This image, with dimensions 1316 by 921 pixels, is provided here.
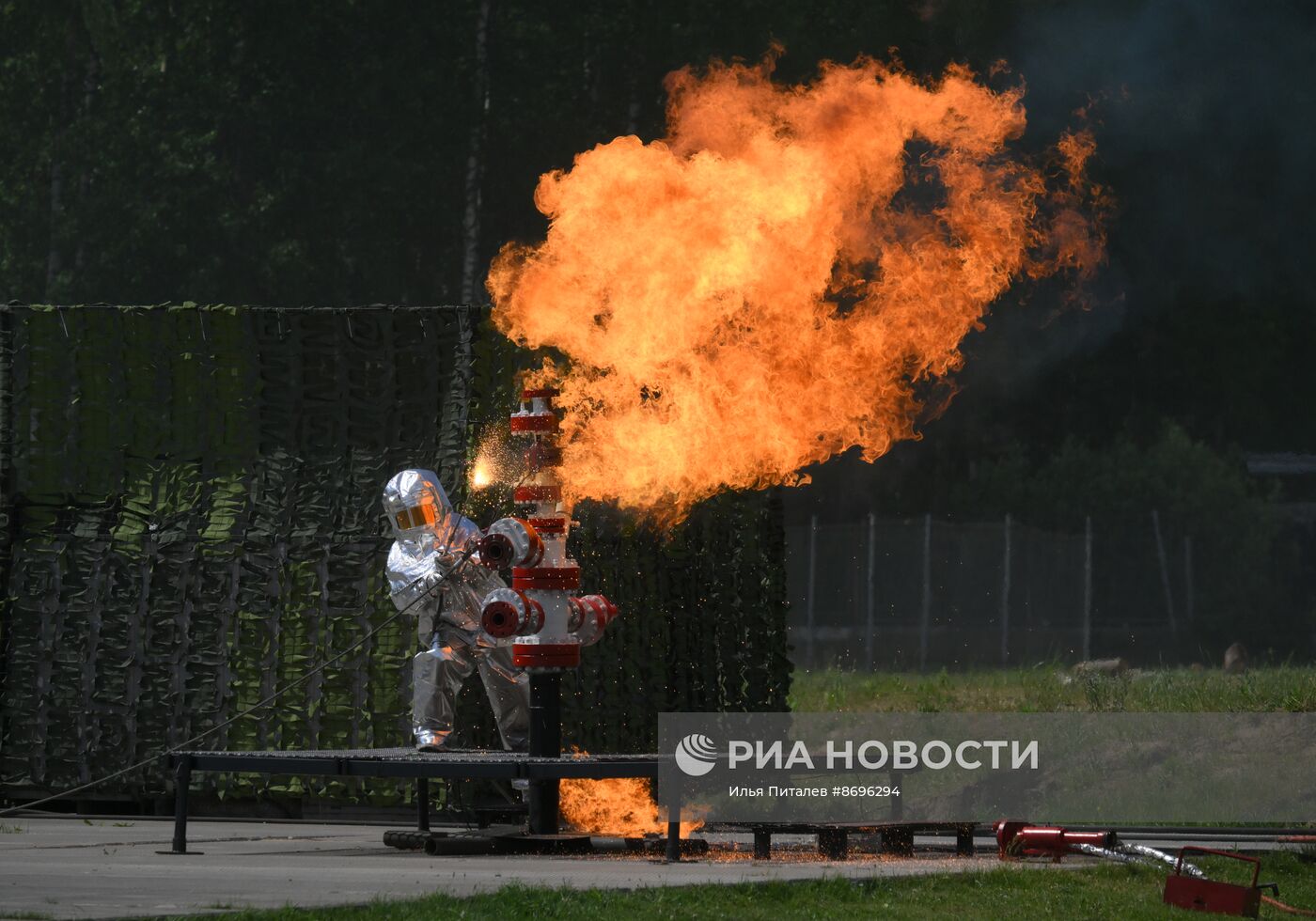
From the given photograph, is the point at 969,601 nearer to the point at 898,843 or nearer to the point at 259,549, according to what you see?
the point at 259,549

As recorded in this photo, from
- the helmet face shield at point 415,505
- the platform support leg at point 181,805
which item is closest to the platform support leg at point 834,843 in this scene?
the helmet face shield at point 415,505

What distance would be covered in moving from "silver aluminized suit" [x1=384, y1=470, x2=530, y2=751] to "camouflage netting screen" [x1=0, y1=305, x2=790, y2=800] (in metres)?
1.03

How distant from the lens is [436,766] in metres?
13.4

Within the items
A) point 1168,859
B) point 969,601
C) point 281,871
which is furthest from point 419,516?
point 969,601

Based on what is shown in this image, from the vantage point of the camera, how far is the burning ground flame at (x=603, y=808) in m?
15.7

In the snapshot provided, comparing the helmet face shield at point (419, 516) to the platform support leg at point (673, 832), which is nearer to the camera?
the platform support leg at point (673, 832)

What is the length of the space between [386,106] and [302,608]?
26.2m

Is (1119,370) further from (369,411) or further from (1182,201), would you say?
(369,411)

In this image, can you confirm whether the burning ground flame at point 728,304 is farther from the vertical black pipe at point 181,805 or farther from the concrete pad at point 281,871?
the vertical black pipe at point 181,805

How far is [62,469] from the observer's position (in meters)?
17.2

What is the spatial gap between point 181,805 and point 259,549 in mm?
3143

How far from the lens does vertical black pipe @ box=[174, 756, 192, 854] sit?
13.7m

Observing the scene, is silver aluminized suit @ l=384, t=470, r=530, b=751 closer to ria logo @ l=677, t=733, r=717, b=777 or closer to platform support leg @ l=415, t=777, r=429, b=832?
platform support leg @ l=415, t=777, r=429, b=832

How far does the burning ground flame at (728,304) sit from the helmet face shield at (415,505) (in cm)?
87
